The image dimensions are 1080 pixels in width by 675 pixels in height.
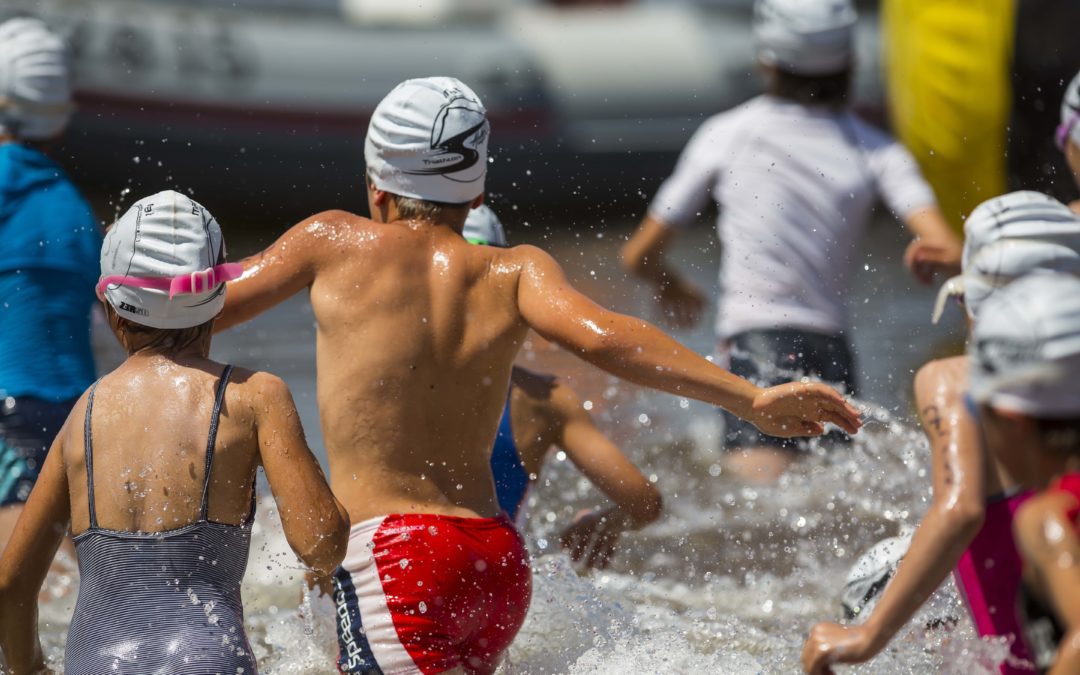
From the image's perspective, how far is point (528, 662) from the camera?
170 inches

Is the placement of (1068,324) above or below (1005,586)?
above

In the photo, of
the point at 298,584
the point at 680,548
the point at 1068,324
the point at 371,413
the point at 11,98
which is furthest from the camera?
the point at 680,548

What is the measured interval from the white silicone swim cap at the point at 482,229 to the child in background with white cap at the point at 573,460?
478 mm

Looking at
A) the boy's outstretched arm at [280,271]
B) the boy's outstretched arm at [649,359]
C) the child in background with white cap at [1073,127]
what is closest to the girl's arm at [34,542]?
the boy's outstretched arm at [280,271]

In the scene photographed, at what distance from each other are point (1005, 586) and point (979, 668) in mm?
215

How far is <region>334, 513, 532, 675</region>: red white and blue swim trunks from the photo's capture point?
11.6 feet

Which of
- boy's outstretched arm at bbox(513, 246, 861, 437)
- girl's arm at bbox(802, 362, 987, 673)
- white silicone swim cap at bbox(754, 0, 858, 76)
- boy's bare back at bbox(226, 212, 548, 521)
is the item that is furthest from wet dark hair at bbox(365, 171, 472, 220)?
white silicone swim cap at bbox(754, 0, 858, 76)

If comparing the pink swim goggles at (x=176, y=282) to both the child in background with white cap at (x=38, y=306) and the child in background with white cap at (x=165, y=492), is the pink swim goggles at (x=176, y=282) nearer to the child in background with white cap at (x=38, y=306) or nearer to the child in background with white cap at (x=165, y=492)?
Result: the child in background with white cap at (x=165, y=492)

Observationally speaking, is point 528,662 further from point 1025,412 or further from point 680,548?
point 1025,412

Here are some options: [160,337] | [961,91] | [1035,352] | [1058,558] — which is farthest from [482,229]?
[961,91]

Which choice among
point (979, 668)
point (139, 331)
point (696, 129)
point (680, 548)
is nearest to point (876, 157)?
point (680, 548)

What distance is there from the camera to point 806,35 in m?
5.64

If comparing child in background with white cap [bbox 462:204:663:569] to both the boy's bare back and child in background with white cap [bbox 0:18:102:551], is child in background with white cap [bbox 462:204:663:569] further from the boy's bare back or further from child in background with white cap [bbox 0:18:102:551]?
child in background with white cap [bbox 0:18:102:551]

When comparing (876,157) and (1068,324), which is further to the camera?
(876,157)
